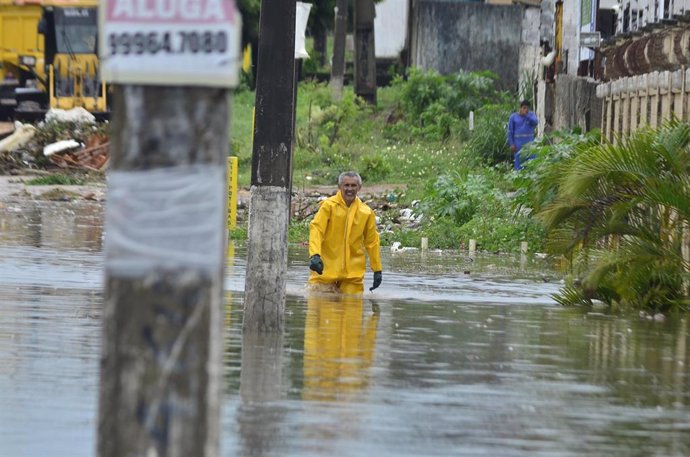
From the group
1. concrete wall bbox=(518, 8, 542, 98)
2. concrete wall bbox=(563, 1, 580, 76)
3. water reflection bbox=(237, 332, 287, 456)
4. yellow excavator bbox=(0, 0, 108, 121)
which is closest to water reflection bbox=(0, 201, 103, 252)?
water reflection bbox=(237, 332, 287, 456)

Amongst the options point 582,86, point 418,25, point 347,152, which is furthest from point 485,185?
point 418,25

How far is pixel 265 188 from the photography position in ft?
39.4

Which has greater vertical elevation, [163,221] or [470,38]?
[470,38]

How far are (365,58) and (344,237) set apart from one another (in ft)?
91.8

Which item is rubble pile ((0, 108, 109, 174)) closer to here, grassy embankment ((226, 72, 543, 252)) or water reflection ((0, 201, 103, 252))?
grassy embankment ((226, 72, 543, 252))

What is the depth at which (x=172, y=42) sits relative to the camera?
15.6 ft

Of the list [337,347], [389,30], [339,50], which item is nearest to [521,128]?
[339,50]

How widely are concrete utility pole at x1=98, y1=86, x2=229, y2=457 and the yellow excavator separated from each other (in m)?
35.6

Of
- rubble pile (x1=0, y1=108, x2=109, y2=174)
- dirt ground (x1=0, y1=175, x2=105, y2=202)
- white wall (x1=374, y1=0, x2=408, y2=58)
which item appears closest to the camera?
dirt ground (x1=0, y1=175, x2=105, y2=202)

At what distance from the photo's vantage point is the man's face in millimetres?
15344

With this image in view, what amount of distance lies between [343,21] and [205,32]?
37909mm

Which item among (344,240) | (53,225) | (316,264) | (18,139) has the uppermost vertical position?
(18,139)

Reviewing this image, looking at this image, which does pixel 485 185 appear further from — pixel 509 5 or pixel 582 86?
pixel 509 5

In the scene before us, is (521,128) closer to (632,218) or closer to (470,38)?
(470,38)
